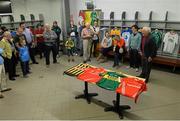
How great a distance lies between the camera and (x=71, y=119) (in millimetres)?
3662

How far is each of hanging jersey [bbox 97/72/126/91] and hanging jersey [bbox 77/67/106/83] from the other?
12 centimetres

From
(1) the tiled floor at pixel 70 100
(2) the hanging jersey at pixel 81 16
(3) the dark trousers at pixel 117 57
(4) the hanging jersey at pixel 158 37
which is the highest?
Answer: (2) the hanging jersey at pixel 81 16

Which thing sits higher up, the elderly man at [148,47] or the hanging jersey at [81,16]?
the hanging jersey at [81,16]

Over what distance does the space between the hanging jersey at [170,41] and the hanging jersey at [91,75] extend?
10.5 ft

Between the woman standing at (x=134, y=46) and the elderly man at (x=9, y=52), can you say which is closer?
the elderly man at (x=9, y=52)

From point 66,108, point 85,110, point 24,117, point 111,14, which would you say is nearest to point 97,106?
point 85,110

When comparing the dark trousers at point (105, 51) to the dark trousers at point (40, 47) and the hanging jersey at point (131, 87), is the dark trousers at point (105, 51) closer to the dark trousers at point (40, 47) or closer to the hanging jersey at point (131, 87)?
the dark trousers at point (40, 47)

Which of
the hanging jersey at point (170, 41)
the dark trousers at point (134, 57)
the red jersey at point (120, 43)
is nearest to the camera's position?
the hanging jersey at point (170, 41)

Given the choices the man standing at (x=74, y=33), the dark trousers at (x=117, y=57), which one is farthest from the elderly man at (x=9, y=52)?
the dark trousers at (x=117, y=57)

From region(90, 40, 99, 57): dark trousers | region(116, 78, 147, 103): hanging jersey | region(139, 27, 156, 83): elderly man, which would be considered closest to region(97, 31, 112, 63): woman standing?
region(90, 40, 99, 57): dark trousers

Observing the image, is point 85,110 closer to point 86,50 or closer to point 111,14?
point 86,50

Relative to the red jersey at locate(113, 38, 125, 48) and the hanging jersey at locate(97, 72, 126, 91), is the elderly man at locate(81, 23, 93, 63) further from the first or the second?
the hanging jersey at locate(97, 72, 126, 91)

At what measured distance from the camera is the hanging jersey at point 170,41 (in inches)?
242

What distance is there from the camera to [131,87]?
336 cm
